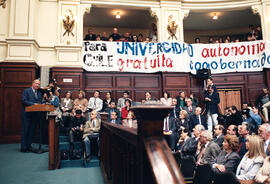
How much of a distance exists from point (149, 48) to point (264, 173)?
19.7 feet

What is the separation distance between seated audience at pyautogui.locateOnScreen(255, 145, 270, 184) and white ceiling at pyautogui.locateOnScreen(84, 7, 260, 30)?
8419mm

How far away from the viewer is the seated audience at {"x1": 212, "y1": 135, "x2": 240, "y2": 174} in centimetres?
300

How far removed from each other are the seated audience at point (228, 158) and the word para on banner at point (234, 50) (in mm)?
5517

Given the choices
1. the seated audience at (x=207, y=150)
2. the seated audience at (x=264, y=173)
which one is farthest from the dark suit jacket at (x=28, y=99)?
the seated audience at (x=264, y=173)

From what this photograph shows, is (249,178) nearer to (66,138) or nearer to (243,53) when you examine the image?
(66,138)

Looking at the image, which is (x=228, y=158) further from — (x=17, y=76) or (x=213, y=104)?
(x=17, y=76)

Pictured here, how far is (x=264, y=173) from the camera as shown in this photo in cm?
249

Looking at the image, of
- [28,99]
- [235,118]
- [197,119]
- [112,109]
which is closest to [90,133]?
[112,109]

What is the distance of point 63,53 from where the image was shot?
7.59 meters

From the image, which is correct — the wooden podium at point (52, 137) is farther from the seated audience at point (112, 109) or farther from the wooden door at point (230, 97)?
the wooden door at point (230, 97)

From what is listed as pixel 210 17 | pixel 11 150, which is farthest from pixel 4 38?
pixel 210 17

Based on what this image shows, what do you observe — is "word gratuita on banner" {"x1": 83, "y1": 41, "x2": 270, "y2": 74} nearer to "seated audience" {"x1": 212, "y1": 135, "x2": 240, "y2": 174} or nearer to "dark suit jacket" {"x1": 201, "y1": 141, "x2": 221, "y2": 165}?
"dark suit jacket" {"x1": 201, "y1": 141, "x2": 221, "y2": 165}

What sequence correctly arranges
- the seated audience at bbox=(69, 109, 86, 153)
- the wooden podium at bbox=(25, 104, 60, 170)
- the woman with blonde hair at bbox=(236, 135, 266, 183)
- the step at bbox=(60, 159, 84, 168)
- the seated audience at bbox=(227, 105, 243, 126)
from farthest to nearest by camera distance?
the seated audience at bbox=(227, 105, 243, 126)
the seated audience at bbox=(69, 109, 86, 153)
the step at bbox=(60, 159, 84, 168)
the wooden podium at bbox=(25, 104, 60, 170)
the woman with blonde hair at bbox=(236, 135, 266, 183)

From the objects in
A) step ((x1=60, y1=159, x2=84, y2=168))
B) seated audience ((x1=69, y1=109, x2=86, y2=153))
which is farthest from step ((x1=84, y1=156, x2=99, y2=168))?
seated audience ((x1=69, y1=109, x2=86, y2=153))
